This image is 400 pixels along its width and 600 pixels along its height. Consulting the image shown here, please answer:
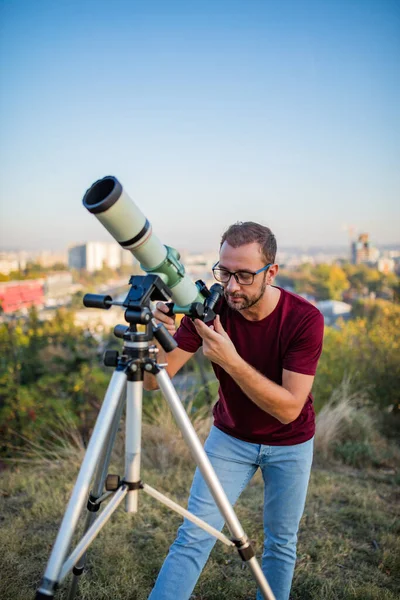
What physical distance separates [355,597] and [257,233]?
2213 mm

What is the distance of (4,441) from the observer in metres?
5.08

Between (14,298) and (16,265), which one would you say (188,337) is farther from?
(16,265)

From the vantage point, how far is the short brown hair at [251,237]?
7.70 feet

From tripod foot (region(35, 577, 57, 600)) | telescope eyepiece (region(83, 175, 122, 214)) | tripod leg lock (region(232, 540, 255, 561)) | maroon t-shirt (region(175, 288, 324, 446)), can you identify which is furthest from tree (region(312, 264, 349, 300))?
tripod foot (region(35, 577, 57, 600))

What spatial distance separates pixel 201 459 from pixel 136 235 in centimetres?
87

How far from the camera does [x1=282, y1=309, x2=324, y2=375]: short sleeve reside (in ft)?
7.42

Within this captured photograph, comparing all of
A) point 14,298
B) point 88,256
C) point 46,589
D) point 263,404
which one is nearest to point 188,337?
point 263,404

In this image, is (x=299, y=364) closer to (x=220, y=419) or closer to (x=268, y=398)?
(x=268, y=398)

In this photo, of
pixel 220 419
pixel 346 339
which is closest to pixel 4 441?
pixel 220 419

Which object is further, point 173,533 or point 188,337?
point 173,533

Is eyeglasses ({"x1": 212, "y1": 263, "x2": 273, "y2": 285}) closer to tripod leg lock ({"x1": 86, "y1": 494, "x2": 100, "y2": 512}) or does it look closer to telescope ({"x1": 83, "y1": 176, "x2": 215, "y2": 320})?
telescope ({"x1": 83, "y1": 176, "x2": 215, "y2": 320})

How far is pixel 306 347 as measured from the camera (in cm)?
229

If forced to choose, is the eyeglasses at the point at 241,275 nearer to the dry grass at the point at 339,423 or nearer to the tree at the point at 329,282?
the dry grass at the point at 339,423

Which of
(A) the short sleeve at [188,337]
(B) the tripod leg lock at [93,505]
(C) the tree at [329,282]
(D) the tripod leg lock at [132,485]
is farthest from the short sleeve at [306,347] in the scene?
(C) the tree at [329,282]
